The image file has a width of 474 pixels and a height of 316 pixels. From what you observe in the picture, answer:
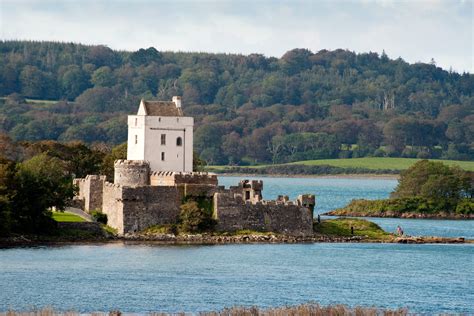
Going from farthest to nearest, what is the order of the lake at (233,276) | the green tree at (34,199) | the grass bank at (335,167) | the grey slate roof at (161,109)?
the grass bank at (335,167), the grey slate roof at (161,109), the green tree at (34,199), the lake at (233,276)

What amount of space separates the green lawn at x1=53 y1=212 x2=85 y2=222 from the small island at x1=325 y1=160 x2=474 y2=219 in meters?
30.9

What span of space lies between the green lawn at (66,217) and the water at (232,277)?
182 inches

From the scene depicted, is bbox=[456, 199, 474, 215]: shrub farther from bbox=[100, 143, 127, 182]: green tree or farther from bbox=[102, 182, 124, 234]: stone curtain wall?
bbox=[102, 182, 124, 234]: stone curtain wall

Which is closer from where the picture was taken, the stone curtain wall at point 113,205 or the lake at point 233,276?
the lake at point 233,276

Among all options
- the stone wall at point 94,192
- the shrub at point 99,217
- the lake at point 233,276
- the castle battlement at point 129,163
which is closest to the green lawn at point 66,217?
the shrub at point 99,217

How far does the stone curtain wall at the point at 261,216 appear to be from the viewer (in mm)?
67812

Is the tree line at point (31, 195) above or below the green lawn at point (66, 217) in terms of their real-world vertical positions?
above

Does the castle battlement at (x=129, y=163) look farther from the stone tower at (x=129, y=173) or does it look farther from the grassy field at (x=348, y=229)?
the grassy field at (x=348, y=229)

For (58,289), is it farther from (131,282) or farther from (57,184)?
(57,184)

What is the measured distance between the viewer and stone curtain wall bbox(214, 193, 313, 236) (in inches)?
2670

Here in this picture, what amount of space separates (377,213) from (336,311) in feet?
199

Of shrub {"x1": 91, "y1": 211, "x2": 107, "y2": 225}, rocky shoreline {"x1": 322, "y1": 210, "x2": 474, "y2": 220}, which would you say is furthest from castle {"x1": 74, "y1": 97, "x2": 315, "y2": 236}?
rocky shoreline {"x1": 322, "y1": 210, "x2": 474, "y2": 220}

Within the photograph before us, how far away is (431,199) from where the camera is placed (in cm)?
10350

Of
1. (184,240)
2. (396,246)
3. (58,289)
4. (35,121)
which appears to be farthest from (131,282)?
(35,121)
